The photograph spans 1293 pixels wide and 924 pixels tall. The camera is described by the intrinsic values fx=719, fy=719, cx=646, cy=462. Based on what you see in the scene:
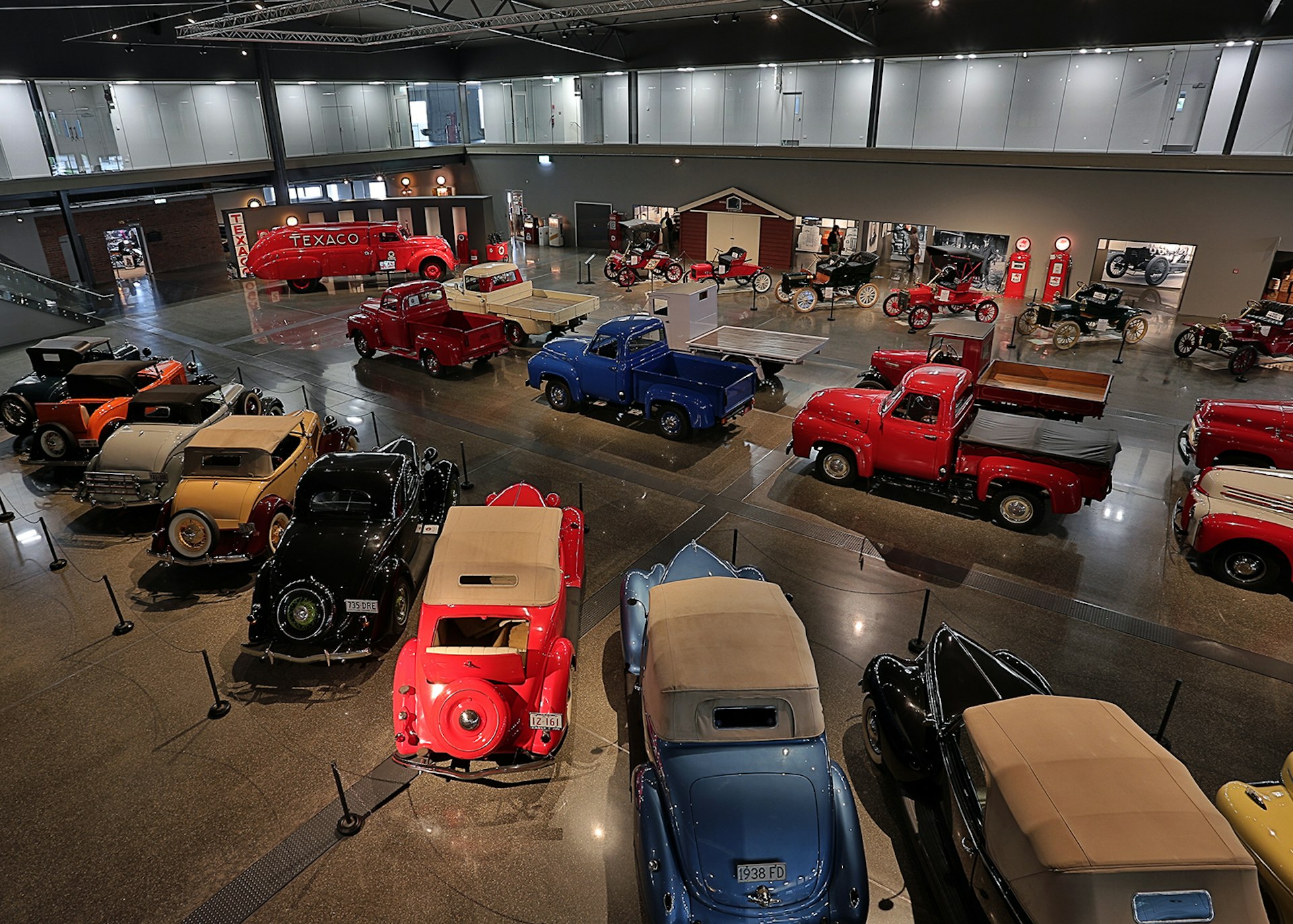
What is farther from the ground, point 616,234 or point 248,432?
point 616,234

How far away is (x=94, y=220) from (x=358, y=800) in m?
30.9

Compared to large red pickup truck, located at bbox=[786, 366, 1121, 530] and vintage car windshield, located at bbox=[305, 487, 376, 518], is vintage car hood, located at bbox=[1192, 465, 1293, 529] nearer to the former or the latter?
large red pickup truck, located at bbox=[786, 366, 1121, 530]

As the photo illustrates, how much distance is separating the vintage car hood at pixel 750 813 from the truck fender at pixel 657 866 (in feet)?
0.28

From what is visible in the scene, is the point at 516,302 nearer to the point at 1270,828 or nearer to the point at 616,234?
the point at 616,234

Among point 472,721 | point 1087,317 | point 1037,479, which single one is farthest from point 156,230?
point 1087,317

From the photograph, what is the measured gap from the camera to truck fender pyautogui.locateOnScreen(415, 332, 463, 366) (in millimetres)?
16312

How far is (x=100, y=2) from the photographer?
1984 centimetres

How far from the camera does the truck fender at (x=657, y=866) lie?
4.42m

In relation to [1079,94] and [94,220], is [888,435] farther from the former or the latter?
[94,220]

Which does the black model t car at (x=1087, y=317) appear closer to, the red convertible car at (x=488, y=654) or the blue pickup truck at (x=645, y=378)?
the blue pickup truck at (x=645, y=378)

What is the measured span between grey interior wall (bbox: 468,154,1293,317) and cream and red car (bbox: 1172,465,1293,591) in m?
15.4

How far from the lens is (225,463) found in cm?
934

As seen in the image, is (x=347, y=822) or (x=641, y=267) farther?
(x=641, y=267)

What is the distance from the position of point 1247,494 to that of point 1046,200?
56.3 feet
